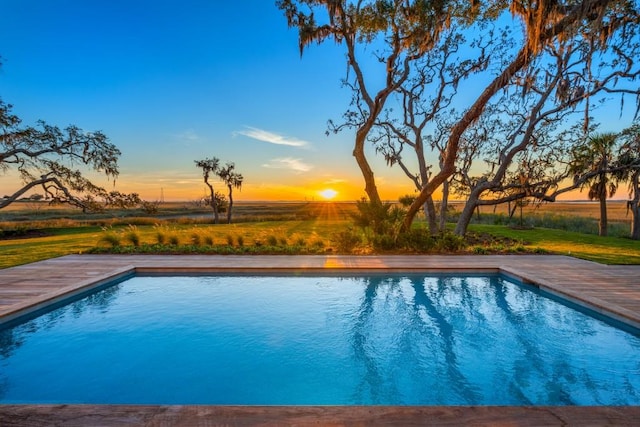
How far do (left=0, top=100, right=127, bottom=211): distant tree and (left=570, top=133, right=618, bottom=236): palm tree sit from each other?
21116 mm

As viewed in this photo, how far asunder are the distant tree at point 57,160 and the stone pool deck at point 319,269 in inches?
318

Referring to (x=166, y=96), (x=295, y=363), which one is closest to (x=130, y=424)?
(x=295, y=363)

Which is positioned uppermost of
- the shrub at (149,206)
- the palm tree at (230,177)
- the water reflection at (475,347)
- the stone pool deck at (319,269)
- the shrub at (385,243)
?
the palm tree at (230,177)

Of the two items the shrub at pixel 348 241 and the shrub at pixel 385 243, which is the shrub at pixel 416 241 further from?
the shrub at pixel 348 241

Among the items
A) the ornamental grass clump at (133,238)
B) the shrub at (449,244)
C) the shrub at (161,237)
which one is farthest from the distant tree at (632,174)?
the ornamental grass clump at (133,238)

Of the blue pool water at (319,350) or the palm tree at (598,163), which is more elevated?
the palm tree at (598,163)

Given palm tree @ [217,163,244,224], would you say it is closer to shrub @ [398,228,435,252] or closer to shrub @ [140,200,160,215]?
shrub @ [140,200,160,215]

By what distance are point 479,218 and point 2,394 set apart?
25868mm

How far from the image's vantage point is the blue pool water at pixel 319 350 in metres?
3.16

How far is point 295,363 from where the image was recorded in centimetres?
378

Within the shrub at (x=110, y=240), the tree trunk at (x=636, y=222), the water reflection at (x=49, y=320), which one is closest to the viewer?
the water reflection at (x=49, y=320)

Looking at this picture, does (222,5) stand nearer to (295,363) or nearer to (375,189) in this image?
(375,189)

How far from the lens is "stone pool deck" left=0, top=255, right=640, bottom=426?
1.96 m

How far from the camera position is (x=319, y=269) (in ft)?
22.9
